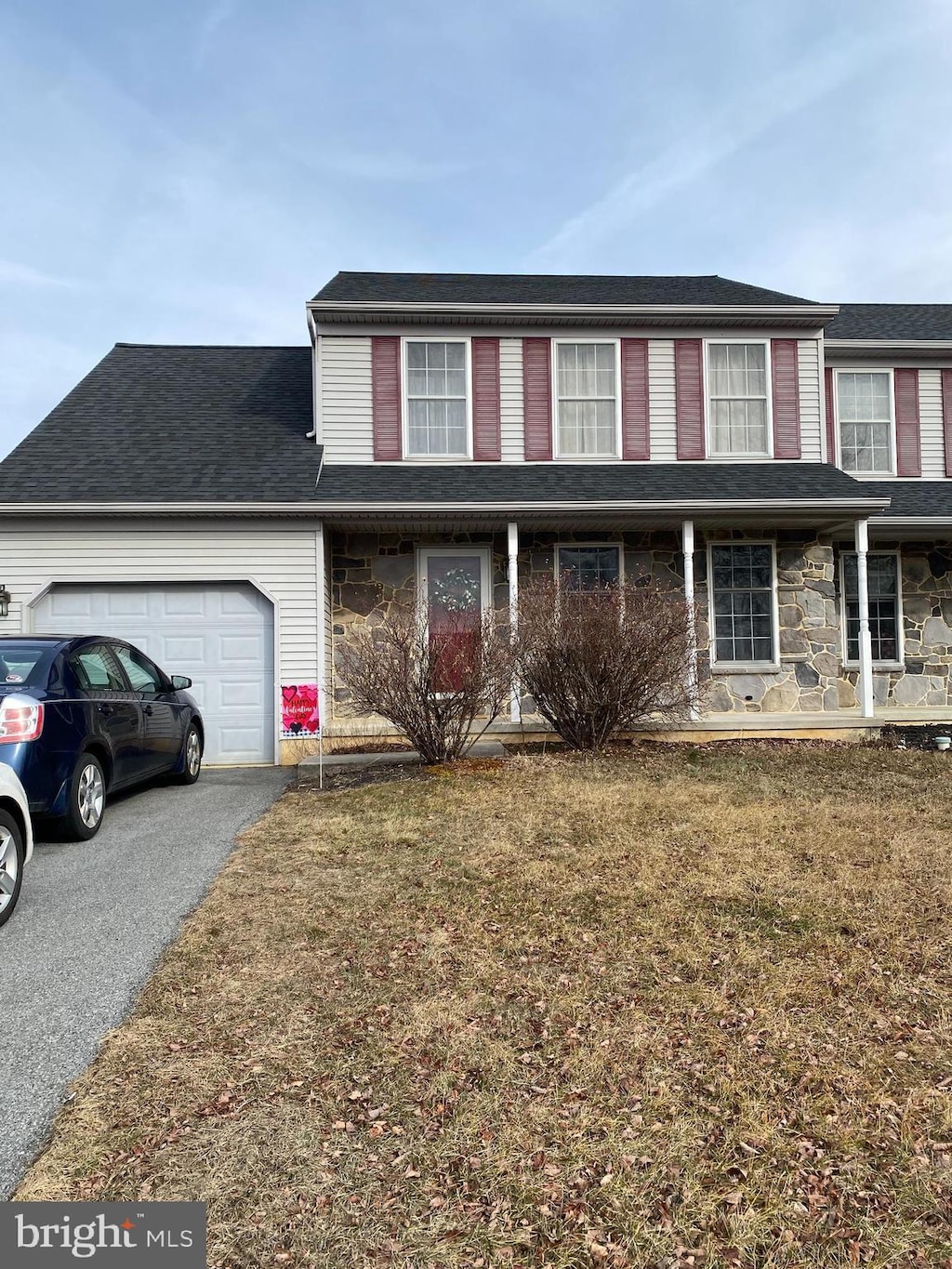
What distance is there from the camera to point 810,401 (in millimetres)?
11742

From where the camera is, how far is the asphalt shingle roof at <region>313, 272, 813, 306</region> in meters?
11.4

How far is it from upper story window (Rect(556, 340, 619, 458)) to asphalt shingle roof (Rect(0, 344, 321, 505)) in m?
3.68

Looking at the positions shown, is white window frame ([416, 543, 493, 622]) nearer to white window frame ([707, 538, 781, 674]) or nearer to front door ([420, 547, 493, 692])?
front door ([420, 547, 493, 692])

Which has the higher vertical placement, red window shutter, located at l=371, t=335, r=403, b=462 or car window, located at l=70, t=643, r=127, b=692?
red window shutter, located at l=371, t=335, r=403, b=462

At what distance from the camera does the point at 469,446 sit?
1141cm

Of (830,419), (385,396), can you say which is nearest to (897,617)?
(830,419)

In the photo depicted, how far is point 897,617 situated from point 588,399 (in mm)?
6006

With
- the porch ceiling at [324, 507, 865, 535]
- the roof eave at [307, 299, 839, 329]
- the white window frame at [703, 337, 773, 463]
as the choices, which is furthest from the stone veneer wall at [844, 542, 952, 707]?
the roof eave at [307, 299, 839, 329]

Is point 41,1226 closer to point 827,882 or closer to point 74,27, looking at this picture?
point 827,882

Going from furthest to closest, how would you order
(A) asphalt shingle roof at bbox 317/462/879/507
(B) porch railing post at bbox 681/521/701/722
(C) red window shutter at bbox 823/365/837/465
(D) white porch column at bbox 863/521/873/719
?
(C) red window shutter at bbox 823/365/837/465
(D) white porch column at bbox 863/521/873/719
(A) asphalt shingle roof at bbox 317/462/879/507
(B) porch railing post at bbox 681/521/701/722

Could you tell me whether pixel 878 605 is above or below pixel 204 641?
above

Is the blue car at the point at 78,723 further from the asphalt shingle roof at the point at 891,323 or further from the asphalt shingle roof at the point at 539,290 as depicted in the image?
the asphalt shingle roof at the point at 891,323

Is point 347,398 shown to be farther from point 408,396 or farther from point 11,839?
point 11,839

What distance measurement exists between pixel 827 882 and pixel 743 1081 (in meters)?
2.29
